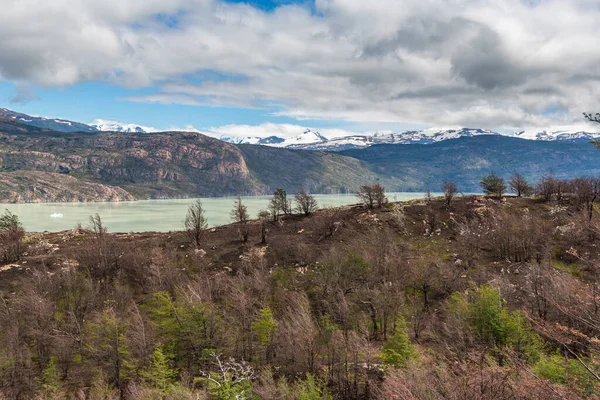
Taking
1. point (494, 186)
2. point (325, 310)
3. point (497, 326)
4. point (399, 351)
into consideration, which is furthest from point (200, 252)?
point (494, 186)

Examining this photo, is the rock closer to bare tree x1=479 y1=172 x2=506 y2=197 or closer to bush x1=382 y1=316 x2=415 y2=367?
bush x1=382 y1=316 x2=415 y2=367

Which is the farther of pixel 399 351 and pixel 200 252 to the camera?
pixel 200 252

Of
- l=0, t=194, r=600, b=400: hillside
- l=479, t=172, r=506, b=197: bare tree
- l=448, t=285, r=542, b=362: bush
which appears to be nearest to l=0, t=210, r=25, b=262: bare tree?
l=0, t=194, r=600, b=400: hillside

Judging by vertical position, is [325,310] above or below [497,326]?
below

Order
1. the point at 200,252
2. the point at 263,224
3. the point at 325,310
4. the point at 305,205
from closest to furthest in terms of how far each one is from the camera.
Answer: the point at 325,310, the point at 200,252, the point at 263,224, the point at 305,205

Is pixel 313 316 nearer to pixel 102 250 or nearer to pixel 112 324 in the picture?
pixel 112 324

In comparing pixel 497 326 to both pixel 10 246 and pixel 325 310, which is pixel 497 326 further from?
pixel 10 246

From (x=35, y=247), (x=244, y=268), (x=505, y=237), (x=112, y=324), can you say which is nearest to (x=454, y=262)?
(x=505, y=237)

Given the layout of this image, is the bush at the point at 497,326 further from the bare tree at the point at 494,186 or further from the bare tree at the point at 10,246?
the bare tree at the point at 10,246

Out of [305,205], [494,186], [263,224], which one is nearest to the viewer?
[263,224]
